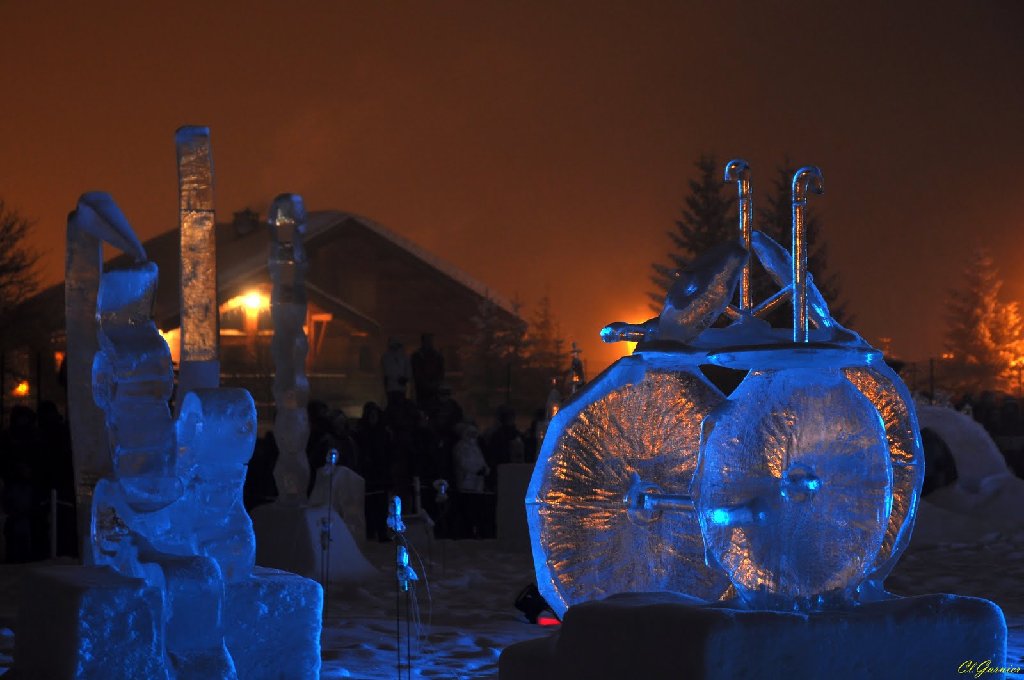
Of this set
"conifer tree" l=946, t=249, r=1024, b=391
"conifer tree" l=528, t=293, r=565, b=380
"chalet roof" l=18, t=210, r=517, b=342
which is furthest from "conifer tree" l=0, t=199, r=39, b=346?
"conifer tree" l=946, t=249, r=1024, b=391

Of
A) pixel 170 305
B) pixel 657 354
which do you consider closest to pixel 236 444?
pixel 657 354

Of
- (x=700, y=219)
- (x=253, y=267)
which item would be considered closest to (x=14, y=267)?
(x=253, y=267)

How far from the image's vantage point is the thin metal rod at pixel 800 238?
4.84m

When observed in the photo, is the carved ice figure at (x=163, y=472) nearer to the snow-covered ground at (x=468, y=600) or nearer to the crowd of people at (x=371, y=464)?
the snow-covered ground at (x=468, y=600)

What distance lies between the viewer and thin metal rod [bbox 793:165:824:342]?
4844mm

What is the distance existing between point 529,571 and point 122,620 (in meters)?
6.85

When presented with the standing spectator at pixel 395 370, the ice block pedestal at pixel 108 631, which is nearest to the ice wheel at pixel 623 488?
the ice block pedestal at pixel 108 631

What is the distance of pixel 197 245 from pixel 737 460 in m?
5.13

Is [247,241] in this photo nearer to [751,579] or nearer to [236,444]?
[236,444]

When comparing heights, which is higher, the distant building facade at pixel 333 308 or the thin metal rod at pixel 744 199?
the distant building facade at pixel 333 308

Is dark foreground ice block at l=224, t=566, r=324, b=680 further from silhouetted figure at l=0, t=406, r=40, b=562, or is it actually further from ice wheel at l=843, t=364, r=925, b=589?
silhouetted figure at l=0, t=406, r=40, b=562

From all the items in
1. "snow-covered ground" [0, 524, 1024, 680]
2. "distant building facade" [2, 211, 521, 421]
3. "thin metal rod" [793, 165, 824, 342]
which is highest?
"distant building facade" [2, 211, 521, 421]

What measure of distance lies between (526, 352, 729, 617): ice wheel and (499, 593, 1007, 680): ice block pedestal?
0.66 m

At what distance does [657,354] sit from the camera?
210 inches
